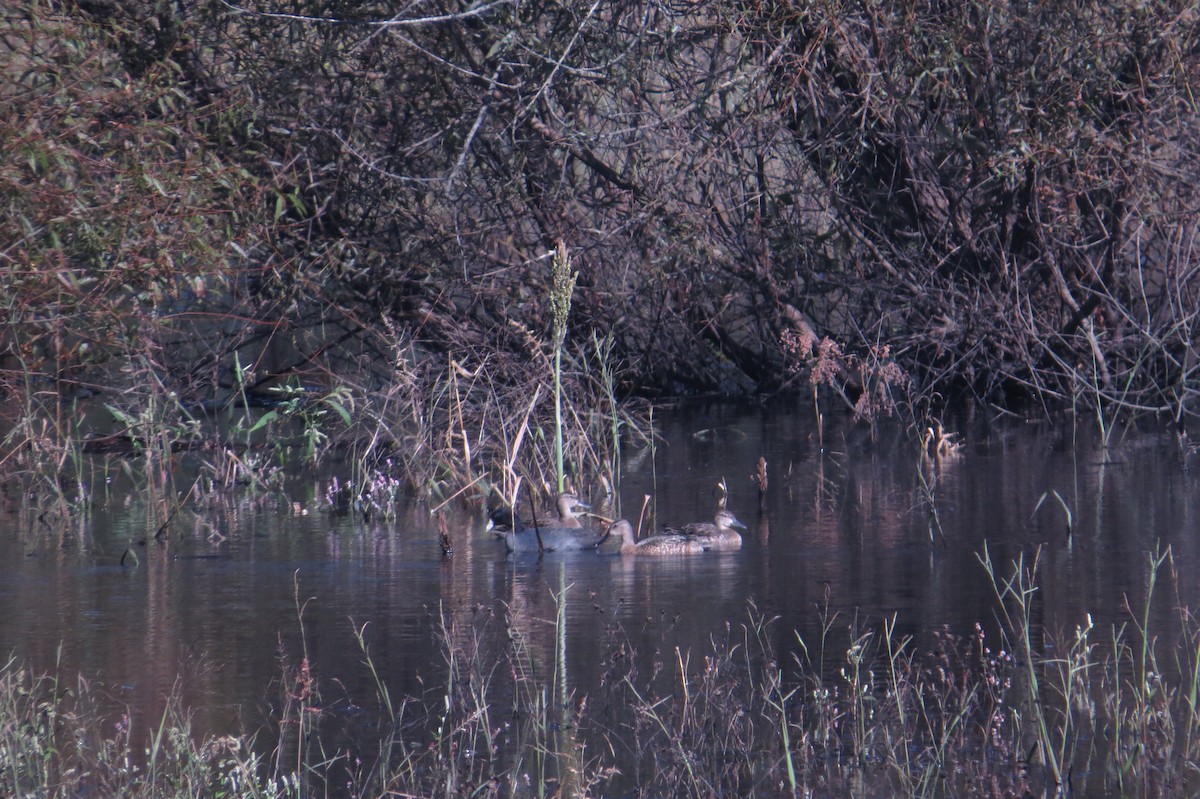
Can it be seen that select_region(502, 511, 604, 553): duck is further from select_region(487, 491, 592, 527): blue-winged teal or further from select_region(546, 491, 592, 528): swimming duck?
select_region(546, 491, 592, 528): swimming duck

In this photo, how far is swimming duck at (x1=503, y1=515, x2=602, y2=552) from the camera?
10.4 metres

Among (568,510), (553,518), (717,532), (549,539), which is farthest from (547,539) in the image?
(717,532)

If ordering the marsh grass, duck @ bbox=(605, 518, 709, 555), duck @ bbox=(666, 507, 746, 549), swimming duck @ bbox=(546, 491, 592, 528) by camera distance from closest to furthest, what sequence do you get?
the marsh grass, duck @ bbox=(605, 518, 709, 555), duck @ bbox=(666, 507, 746, 549), swimming duck @ bbox=(546, 491, 592, 528)

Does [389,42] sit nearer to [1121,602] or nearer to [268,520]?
[268,520]

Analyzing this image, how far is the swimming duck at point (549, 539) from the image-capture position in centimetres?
1035

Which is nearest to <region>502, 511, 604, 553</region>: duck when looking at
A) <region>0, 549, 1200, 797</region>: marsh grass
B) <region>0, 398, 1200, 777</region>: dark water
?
<region>0, 398, 1200, 777</region>: dark water

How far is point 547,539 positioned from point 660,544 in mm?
747

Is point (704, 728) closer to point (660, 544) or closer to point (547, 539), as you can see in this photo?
point (660, 544)

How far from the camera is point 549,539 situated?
413 inches

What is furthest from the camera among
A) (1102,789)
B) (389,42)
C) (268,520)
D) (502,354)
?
(389,42)

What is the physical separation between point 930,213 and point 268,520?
750 centimetres

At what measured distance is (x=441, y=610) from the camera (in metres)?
8.15

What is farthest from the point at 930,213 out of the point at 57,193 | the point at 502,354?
the point at 57,193

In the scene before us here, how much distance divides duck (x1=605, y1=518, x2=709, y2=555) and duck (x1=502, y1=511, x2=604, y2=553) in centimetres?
27
